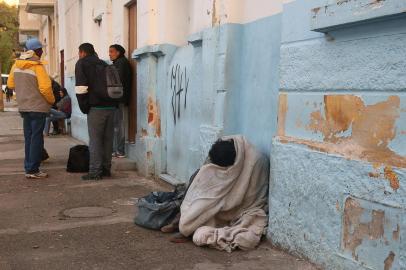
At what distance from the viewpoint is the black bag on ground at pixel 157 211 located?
4535 mm

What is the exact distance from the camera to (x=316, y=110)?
3.51m

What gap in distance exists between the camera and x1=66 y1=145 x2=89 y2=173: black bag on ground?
24.4 ft

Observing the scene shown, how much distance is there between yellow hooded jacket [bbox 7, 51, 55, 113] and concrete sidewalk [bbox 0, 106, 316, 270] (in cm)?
112

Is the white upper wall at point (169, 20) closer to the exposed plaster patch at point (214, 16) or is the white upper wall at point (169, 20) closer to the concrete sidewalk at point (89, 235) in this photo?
the exposed plaster patch at point (214, 16)

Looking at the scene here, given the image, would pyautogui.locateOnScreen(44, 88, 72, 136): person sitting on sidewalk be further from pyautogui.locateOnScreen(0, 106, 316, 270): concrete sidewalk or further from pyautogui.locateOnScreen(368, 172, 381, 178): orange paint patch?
pyautogui.locateOnScreen(368, 172, 381, 178): orange paint patch

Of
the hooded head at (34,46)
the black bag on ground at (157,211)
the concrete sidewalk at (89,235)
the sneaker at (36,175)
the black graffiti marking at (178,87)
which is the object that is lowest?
the concrete sidewalk at (89,235)

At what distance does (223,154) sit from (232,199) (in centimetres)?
42

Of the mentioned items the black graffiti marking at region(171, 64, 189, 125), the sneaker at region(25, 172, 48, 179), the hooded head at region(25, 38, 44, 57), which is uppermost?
A: the hooded head at region(25, 38, 44, 57)

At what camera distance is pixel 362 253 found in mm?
3115

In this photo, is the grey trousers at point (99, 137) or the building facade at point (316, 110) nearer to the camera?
the building facade at point (316, 110)

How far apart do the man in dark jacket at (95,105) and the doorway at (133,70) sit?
3.94 feet

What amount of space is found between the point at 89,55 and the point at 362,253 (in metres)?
4.88

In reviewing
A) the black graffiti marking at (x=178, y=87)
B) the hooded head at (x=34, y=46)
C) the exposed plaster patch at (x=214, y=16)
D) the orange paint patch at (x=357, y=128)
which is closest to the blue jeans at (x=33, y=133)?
the hooded head at (x=34, y=46)

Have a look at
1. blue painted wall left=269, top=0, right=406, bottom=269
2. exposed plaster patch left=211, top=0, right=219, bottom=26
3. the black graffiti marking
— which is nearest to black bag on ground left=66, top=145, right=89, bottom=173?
the black graffiti marking
